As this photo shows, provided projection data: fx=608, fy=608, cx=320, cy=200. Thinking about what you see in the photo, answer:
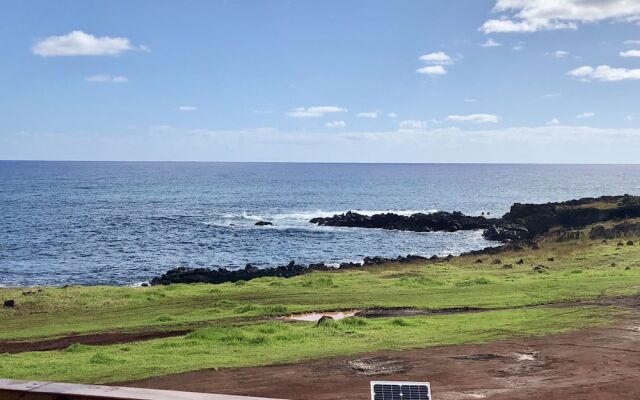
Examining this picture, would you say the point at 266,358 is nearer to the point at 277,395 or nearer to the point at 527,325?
the point at 277,395

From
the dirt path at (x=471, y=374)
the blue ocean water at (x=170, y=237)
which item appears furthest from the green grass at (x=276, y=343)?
the blue ocean water at (x=170, y=237)

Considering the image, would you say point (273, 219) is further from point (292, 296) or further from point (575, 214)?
point (292, 296)

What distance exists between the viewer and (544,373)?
40.9 ft

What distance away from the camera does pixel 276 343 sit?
53.4 ft

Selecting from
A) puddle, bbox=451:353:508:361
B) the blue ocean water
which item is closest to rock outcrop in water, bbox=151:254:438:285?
the blue ocean water

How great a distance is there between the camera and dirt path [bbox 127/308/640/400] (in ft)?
36.8

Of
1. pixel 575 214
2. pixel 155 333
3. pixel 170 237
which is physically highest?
pixel 575 214

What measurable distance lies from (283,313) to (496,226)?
6093 cm

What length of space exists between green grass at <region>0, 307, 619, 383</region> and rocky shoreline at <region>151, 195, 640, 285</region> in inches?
1092

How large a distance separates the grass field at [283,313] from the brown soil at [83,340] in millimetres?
781

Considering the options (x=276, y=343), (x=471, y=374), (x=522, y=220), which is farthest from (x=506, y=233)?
(x=471, y=374)

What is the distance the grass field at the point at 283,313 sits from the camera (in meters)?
14.7

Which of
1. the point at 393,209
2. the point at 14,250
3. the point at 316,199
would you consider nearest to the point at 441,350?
the point at 14,250

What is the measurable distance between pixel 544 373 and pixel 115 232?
224 feet
